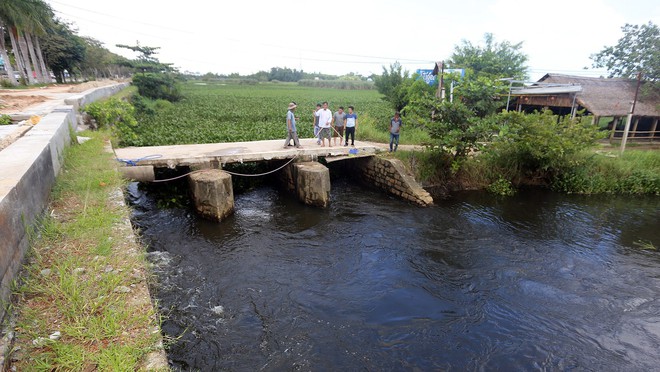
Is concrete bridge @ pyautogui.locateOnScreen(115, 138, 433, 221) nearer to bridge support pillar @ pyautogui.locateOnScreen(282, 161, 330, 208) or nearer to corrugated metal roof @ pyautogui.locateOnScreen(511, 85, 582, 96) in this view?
bridge support pillar @ pyautogui.locateOnScreen(282, 161, 330, 208)

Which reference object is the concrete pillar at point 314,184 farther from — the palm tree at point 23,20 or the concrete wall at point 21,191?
the palm tree at point 23,20

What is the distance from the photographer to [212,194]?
30.3ft

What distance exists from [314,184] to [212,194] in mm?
3057

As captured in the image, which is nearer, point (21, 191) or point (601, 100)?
point (21, 191)

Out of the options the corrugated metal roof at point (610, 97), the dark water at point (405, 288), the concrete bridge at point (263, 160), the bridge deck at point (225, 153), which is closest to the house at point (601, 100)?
the corrugated metal roof at point (610, 97)

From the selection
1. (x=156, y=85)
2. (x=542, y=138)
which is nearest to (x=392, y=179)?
(x=542, y=138)

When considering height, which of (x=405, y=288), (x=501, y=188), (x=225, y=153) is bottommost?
(x=405, y=288)

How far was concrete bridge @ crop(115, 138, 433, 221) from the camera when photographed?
9383 millimetres

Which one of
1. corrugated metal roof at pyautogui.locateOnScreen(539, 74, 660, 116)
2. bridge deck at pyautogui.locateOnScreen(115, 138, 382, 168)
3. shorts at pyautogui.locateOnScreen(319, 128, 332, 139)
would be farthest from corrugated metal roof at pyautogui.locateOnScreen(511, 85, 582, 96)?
shorts at pyautogui.locateOnScreen(319, 128, 332, 139)

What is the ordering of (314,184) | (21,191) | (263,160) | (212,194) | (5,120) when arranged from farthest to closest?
(263,160), (314,184), (5,120), (212,194), (21,191)

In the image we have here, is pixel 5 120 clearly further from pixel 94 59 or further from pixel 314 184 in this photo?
pixel 94 59

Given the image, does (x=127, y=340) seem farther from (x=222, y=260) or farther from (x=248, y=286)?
(x=222, y=260)

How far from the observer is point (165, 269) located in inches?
279

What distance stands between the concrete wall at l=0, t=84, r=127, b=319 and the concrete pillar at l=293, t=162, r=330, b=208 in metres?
6.06
